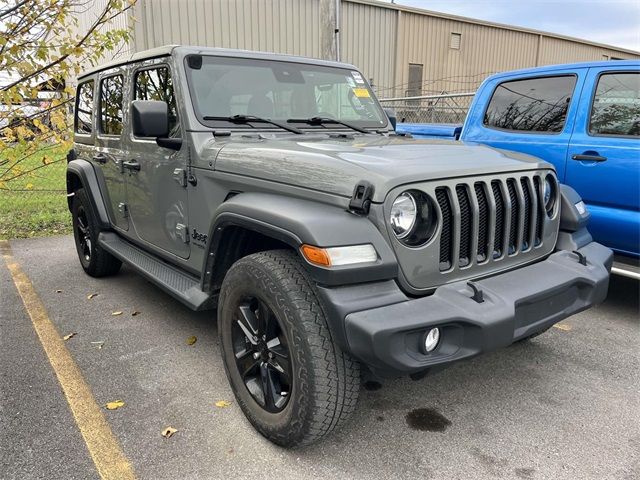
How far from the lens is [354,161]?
2320 millimetres

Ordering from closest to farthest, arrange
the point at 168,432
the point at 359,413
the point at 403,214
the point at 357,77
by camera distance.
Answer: the point at 403,214 < the point at 168,432 < the point at 359,413 < the point at 357,77

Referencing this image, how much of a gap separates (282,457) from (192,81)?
2.27m

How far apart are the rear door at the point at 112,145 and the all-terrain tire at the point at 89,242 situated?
0.29m

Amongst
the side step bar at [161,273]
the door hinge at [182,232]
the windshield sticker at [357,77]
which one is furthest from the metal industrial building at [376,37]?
the door hinge at [182,232]

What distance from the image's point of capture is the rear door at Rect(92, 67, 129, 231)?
162 inches

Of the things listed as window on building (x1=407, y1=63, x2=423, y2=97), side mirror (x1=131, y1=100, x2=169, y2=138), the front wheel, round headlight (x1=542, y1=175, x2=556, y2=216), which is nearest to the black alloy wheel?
the front wheel

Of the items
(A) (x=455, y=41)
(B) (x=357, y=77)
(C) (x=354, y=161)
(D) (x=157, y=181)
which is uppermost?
(A) (x=455, y=41)

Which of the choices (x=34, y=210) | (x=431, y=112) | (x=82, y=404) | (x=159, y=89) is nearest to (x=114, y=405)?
(x=82, y=404)

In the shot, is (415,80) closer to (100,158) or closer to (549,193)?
(100,158)

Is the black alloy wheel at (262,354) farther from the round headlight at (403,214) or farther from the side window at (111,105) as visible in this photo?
the side window at (111,105)

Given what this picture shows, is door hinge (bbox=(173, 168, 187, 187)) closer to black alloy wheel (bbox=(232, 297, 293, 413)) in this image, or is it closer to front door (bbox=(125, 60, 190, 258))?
front door (bbox=(125, 60, 190, 258))

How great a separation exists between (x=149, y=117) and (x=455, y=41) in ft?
58.4

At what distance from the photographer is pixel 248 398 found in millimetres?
2605

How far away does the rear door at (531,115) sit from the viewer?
4160 millimetres
